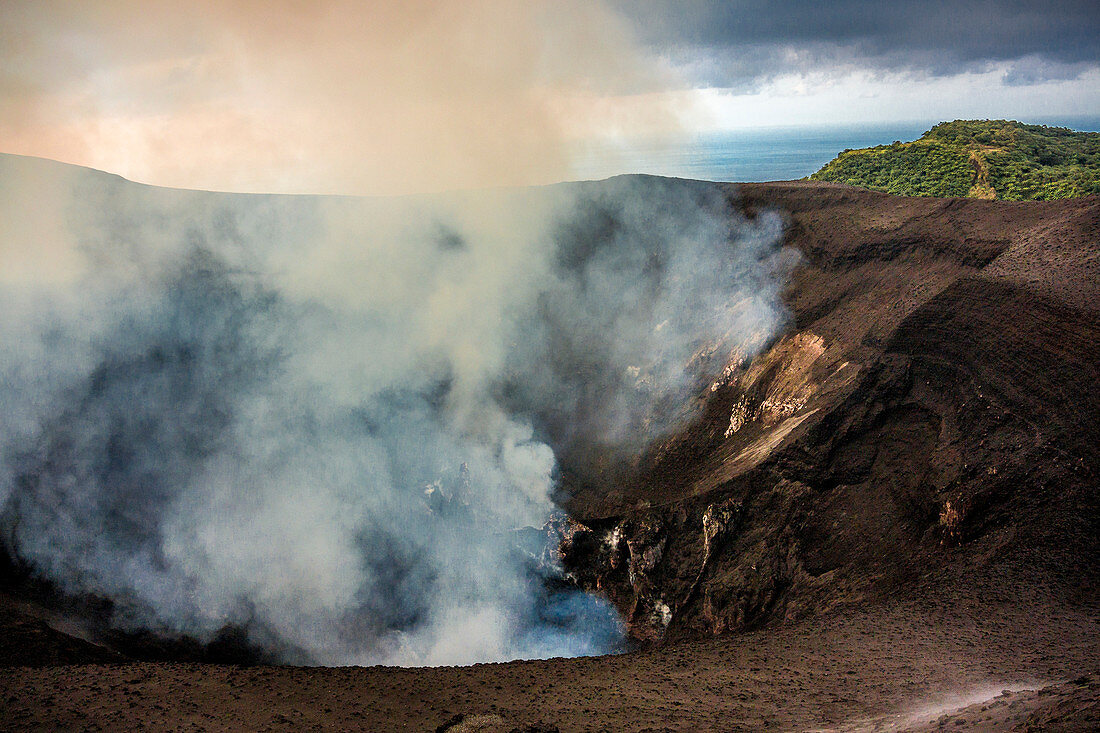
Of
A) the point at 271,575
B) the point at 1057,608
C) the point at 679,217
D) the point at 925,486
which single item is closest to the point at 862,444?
the point at 925,486

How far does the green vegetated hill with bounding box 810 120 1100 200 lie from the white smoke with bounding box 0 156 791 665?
19.8 meters

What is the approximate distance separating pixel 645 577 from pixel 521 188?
57.8ft

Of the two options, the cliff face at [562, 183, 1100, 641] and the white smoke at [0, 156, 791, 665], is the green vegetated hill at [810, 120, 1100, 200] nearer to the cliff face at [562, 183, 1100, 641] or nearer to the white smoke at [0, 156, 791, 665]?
the cliff face at [562, 183, 1100, 641]

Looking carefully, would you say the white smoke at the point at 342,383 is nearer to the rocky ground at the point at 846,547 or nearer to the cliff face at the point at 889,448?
the cliff face at the point at 889,448

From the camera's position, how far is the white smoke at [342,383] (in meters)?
17.8

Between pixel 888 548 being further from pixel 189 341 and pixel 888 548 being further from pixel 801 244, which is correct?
pixel 189 341

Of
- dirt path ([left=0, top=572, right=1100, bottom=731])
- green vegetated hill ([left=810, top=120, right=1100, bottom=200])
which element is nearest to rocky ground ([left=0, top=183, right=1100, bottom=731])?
dirt path ([left=0, top=572, right=1100, bottom=731])

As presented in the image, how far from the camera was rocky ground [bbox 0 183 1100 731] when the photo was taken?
28.7 ft

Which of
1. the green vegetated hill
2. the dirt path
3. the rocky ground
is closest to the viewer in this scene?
the dirt path

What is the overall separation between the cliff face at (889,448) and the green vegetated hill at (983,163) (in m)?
18.9

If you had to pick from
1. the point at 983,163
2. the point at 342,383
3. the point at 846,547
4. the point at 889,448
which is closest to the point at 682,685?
the point at 846,547

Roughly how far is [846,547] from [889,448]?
2.78m

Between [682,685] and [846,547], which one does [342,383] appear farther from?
[846,547]

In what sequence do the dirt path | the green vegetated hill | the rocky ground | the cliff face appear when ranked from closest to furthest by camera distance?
the dirt path < the rocky ground < the cliff face < the green vegetated hill
